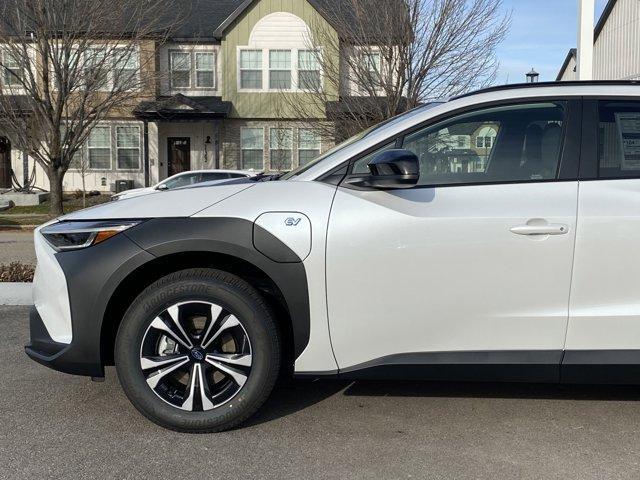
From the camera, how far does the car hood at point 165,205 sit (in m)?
3.36

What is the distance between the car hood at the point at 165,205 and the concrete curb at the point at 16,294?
3.64 metres

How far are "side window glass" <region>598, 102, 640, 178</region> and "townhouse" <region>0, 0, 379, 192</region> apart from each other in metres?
19.0

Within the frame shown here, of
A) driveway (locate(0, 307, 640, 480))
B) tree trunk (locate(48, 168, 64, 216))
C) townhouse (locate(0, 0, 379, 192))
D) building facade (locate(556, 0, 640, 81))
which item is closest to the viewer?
driveway (locate(0, 307, 640, 480))

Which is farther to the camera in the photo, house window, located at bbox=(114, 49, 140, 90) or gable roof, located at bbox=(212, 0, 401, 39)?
house window, located at bbox=(114, 49, 140, 90)

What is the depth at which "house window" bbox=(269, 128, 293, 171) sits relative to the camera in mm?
23188

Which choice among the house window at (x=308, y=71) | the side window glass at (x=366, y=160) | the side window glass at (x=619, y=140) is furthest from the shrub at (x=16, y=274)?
the house window at (x=308, y=71)

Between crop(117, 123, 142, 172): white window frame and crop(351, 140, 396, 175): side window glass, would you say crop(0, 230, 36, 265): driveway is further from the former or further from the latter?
crop(117, 123, 142, 172): white window frame

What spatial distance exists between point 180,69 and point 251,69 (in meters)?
2.59

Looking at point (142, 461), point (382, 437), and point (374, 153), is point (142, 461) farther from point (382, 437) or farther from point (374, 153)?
point (374, 153)

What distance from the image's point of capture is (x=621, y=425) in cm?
358

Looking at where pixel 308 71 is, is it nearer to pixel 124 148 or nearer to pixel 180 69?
pixel 180 69

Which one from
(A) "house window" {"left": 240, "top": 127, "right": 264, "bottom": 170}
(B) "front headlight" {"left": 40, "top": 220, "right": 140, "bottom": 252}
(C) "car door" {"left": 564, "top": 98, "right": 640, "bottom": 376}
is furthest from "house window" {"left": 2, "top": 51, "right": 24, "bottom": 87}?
(C) "car door" {"left": 564, "top": 98, "right": 640, "bottom": 376}

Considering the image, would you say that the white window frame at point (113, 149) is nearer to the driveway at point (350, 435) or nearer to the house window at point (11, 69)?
the house window at point (11, 69)

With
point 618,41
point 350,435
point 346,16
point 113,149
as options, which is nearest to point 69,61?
point 346,16
